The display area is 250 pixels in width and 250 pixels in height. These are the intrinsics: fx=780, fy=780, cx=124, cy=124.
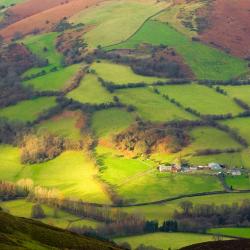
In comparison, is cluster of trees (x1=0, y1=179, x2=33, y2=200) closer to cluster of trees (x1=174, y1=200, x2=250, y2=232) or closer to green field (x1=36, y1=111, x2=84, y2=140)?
cluster of trees (x1=174, y1=200, x2=250, y2=232)

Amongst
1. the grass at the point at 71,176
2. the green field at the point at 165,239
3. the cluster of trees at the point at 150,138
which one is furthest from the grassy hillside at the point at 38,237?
the cluster of trees at the point at 150,138

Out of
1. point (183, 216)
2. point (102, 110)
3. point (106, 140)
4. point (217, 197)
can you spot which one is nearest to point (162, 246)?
point (183, 216)

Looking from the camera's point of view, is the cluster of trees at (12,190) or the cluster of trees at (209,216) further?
the cluster of trees at (12,190)

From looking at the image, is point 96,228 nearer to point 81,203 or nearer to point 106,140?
point 81,203

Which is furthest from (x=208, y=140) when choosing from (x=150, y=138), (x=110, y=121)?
(x=110, y=121)

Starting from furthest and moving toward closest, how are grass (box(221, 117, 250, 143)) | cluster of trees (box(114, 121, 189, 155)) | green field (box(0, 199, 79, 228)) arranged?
grass (box(221, 117, 250, 143)), cluster of trees (box(114, 121, 189, 155)), green field (box(0, 199, 79, 228))

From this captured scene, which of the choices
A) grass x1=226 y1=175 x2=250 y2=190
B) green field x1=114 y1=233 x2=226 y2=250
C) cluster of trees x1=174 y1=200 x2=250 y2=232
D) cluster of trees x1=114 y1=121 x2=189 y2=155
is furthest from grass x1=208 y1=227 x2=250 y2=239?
cluster of trees x1=114 y1=121 x2=189 y2=155

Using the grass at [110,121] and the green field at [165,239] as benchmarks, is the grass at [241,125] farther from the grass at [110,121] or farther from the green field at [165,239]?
the green field at [165,239]
